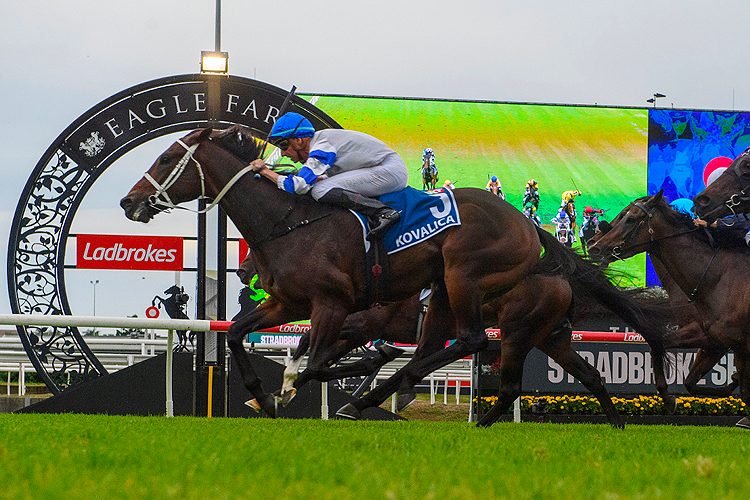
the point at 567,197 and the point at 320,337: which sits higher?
the point at 567,197

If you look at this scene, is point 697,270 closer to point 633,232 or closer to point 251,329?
point 633,232

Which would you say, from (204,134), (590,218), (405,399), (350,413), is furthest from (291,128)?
(590,218)

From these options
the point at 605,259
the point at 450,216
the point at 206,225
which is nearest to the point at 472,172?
the point at 206,225

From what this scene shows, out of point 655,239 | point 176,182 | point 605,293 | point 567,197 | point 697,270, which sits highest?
point 567,197

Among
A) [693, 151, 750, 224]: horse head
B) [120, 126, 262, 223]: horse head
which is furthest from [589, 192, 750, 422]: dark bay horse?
[120, 126, 262, 223]: horse head

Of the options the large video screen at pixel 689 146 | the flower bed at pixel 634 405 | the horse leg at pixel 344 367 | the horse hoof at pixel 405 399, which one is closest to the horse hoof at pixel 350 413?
the horse leg at pixel 344 367

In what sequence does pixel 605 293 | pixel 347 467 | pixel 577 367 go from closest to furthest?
pixel 347 467 < pixel 577 367 < pixel 605 293

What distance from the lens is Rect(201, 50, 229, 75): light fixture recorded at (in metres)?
8.81

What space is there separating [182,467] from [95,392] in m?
5.39

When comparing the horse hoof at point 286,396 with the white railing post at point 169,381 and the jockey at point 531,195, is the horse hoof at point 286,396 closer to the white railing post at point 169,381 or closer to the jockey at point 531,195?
the white railing post at point 169,381

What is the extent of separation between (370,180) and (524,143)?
13155mm

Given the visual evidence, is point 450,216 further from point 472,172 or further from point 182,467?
point 472,172

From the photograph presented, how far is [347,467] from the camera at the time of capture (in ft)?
8.41

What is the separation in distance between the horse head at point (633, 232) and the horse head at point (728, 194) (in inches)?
28.6
